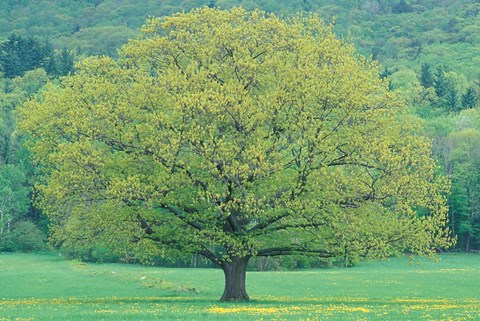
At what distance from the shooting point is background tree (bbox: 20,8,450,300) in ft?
134

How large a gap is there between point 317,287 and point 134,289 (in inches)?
598

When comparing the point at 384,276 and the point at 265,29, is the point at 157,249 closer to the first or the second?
the point at 265,29

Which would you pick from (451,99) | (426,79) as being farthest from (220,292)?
(426,79)

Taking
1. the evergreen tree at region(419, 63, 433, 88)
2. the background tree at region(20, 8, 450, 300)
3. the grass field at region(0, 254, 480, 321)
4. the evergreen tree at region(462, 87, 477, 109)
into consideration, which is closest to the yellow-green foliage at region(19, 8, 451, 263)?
the background tree at region(20, 8, 450, 300)

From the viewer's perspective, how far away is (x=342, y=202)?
4181 centimetres

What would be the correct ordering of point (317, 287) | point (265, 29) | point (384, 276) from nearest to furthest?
1. point (265, 29)
2. point (317, 287)
3. point (384, 276)

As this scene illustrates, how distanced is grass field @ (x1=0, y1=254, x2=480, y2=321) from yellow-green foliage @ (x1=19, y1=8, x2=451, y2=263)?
3586mm

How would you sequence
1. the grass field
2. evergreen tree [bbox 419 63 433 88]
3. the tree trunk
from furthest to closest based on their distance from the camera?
evergreen tree [bbox 419 63 433 88] < the tree trunk < the grass field

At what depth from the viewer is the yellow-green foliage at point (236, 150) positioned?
40.9 metres

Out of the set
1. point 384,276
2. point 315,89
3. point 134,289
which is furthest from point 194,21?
point 384,276

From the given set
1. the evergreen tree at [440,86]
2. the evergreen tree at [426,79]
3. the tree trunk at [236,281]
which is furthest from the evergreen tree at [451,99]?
the tree trunk at [236,281]

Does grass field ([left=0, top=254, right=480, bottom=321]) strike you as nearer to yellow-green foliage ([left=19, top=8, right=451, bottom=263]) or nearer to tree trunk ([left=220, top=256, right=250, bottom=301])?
tree trunk ([left=220, top=256, right=250, bottom=301])

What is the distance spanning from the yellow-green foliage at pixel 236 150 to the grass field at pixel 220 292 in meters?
3.59

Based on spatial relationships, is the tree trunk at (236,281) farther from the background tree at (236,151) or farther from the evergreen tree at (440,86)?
the evergreen tree at (440,86)
